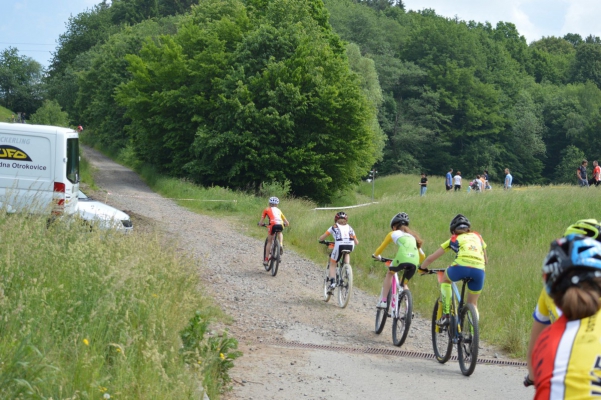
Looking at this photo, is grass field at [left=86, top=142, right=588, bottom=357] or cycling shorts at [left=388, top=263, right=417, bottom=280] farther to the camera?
grass field at [left=86, top=142, right=588, bottom=357]

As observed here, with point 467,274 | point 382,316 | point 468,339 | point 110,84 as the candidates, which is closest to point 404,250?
point 382,316

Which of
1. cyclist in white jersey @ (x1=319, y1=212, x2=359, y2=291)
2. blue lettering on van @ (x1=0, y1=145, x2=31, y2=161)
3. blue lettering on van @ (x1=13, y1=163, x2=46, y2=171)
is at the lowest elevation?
cyclist in white jersey @ (x1=319, y1=212, x2=359, y2=291)

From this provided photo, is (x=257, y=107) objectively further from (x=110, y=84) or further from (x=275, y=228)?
(x=110, y=84)

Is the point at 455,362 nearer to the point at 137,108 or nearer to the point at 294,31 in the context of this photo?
the point at 294,31

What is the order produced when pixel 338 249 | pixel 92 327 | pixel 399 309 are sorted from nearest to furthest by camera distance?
pixel 92 327
pixel 399 309
pixel 338 249

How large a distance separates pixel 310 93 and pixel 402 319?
3170 cm

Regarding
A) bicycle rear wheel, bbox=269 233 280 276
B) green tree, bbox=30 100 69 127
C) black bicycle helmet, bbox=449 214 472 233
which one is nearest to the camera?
black bicycle helmet, bbox=449 214 472 233

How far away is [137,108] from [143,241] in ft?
130

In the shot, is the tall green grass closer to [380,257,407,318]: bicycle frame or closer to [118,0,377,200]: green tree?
[380,257,407,318]: bicycle frame

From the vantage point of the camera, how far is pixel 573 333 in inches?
106

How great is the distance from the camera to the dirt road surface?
7.88m

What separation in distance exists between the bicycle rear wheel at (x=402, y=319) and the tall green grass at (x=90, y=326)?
329 centimetres

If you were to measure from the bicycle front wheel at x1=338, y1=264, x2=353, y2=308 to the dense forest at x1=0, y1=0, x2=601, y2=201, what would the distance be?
2712cm

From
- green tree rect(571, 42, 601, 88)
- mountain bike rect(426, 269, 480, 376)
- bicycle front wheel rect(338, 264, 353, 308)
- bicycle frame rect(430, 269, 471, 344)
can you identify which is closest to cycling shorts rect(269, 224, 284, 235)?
bicycle front wheel rect(338, 264, 353, 308)
